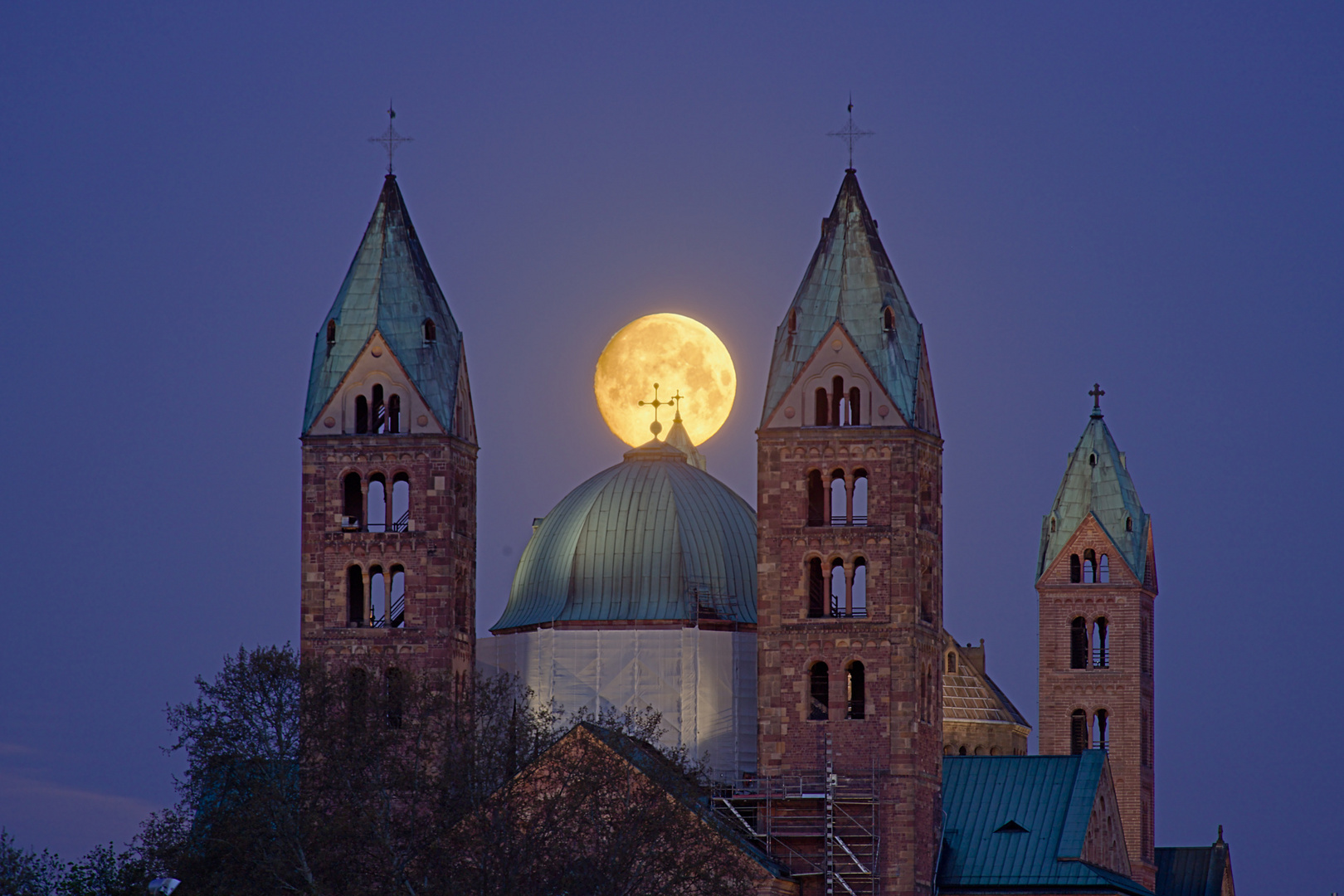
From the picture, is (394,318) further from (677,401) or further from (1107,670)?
(1107,670)

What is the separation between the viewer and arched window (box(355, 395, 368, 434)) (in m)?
106

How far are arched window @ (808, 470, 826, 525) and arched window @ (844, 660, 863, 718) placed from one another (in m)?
4.82

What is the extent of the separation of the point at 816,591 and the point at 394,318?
1642cm

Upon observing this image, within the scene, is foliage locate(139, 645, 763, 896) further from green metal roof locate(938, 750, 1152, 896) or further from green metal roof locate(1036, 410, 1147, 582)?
green metal roof locate(1036, 410, 1147, 582)

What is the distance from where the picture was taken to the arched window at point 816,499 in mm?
104875

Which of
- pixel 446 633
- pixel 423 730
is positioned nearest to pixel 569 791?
pixel 423 730

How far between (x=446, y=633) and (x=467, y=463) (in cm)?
628

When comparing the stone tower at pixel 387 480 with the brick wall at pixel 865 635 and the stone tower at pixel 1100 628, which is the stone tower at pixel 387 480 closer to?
the brick wall at pixel 865 635

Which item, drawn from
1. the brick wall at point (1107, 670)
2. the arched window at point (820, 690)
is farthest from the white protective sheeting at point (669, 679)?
the brick wall at point (1107, 670)

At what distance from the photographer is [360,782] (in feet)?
291

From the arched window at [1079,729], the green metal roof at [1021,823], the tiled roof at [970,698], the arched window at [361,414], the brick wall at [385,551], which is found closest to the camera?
the brick wall at [385,551]

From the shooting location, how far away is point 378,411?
351 feet

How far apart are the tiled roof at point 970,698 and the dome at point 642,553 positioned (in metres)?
21.7

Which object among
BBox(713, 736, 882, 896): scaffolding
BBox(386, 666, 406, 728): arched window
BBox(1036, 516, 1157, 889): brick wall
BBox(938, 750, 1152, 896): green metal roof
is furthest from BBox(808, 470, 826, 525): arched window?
BBox(1036, 516, 1157, 889): brick wall
